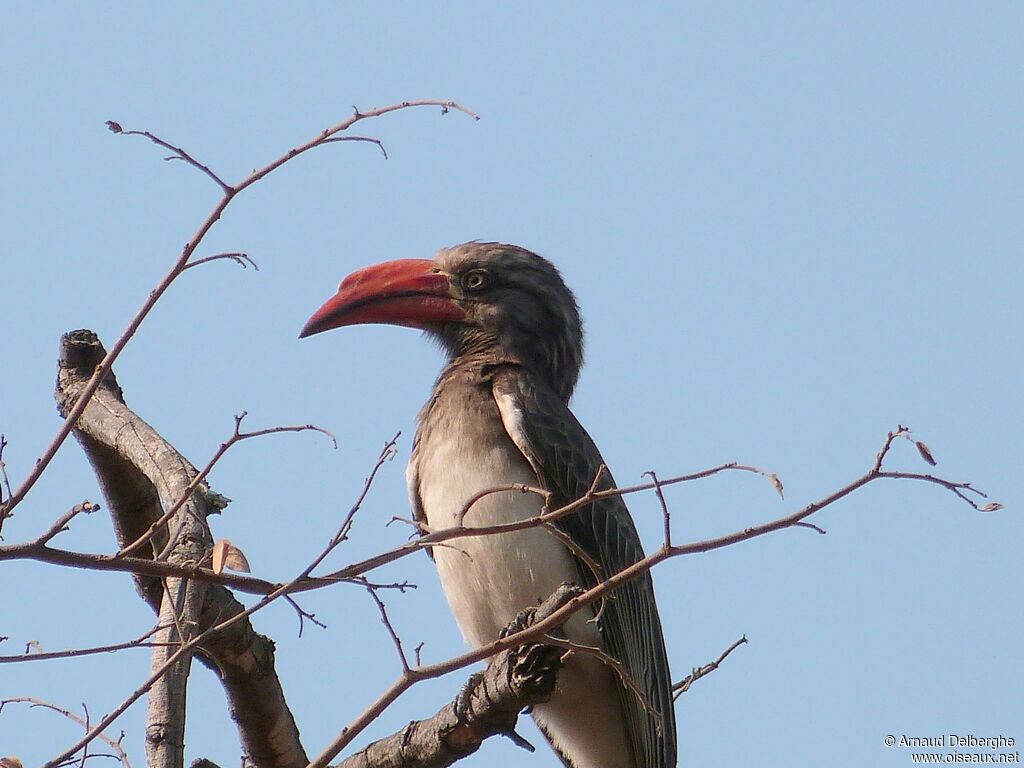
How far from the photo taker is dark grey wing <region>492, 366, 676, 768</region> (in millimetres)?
5625

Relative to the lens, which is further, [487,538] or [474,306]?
[474,306]

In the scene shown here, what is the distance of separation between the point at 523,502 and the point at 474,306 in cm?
162

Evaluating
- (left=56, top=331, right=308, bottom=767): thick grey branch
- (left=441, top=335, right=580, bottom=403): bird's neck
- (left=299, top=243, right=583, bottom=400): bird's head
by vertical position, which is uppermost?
(left=299, top=243, right=583, bottom=400): bird's head

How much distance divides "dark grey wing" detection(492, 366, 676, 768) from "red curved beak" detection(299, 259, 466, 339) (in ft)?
2.11

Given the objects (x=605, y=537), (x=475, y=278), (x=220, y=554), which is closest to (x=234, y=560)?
(x=220, y=554)

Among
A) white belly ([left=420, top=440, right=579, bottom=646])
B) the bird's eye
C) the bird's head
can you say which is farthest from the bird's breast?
the bird's eye

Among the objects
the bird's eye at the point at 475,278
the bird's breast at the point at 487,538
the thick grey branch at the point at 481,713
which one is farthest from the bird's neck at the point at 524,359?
the thick grey branch at the point at 481,713

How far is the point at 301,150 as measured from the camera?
11.5 ft

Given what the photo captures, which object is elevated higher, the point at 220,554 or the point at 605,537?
the point at 605,537

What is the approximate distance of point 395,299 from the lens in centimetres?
673

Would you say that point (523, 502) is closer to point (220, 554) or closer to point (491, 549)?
point (491, 549)

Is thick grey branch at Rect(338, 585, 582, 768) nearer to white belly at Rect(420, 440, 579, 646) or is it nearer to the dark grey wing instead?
white belly at Rect(420, 440, 579, 646)

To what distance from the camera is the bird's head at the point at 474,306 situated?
21.7 ft

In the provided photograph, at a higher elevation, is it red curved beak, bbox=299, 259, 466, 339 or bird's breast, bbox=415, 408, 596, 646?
red curved beak, bbox=299, 259, 466, 339
